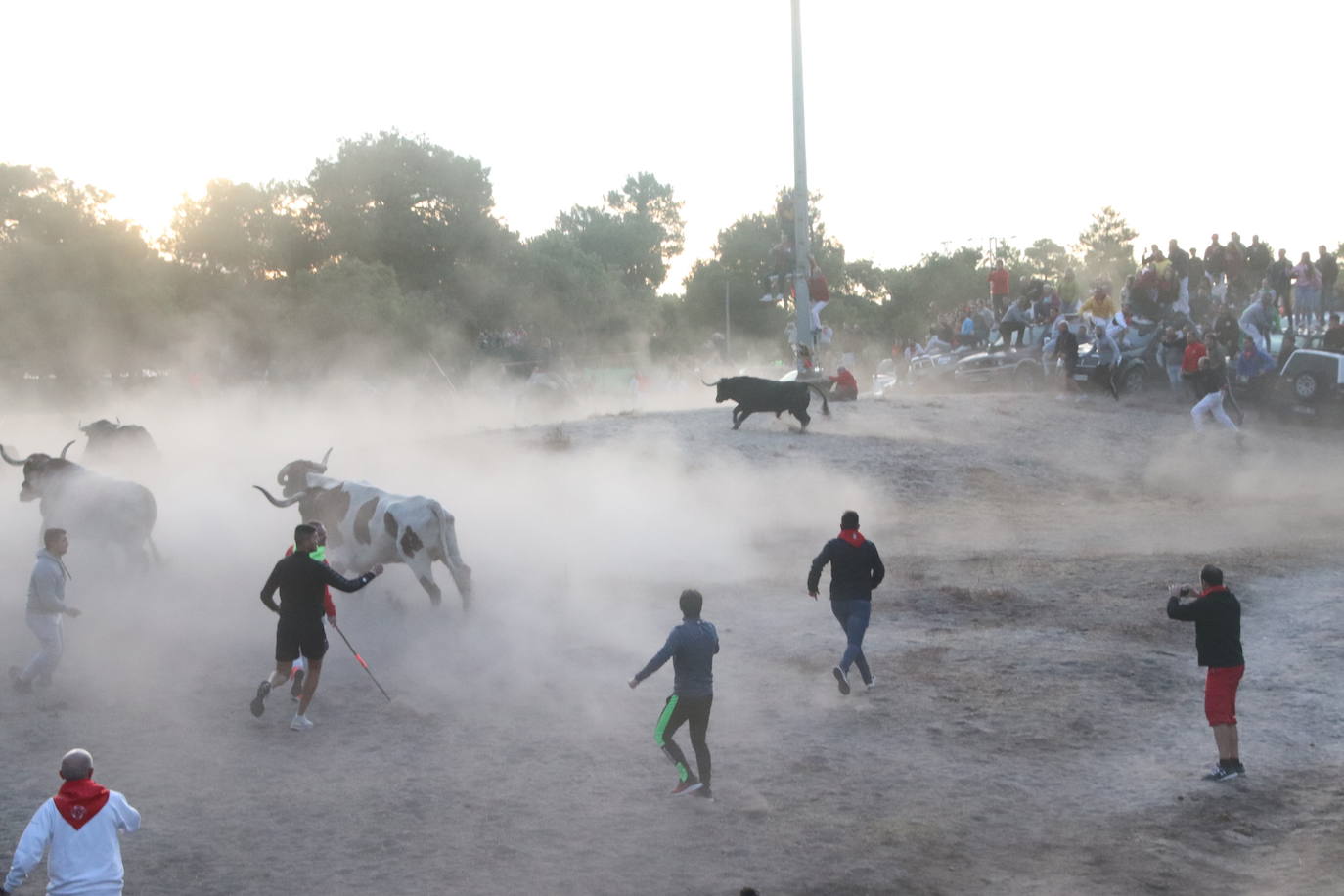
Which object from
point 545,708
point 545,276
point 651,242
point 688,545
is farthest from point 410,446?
point 651,242

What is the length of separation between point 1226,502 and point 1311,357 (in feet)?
26.9

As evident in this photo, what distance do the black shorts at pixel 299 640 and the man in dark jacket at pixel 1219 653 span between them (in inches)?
272

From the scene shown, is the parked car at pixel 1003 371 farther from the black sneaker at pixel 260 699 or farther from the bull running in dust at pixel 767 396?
the black sneaker at pixel 260 699

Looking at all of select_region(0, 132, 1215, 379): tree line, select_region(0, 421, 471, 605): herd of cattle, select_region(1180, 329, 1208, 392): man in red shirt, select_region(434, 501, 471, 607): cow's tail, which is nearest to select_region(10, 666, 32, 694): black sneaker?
select_region(0, 421, 471, 605): herd of cattle

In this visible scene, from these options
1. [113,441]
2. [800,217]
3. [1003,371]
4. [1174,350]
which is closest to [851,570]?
[113,441]

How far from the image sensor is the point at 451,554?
15.1 m

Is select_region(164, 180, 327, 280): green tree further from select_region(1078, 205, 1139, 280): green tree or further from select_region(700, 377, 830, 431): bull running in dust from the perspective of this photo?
select_region(1078, 205, 1139, 280): green tree

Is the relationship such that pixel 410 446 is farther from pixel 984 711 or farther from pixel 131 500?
pixel 984 711

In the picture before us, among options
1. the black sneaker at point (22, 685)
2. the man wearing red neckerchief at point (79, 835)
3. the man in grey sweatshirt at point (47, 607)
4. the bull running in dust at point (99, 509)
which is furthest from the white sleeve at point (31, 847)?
the bull running in dust at point (99, 509)

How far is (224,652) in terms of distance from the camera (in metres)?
13.8

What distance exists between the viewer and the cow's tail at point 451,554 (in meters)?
15.1

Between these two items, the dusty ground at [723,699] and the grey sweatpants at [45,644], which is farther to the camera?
the grey sweatpants at [45,644]

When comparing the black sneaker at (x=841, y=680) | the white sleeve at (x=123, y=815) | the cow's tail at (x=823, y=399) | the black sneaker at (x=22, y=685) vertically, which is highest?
the cow's tail at (x=823, y=399)

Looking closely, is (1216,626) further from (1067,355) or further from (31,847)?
(1067,355)
